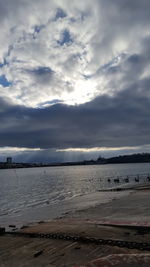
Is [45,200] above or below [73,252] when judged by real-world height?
below

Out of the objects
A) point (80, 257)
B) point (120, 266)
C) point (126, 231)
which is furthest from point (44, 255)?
point (126, 231)

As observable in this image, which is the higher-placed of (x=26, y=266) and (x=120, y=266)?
(x=120, y=266)

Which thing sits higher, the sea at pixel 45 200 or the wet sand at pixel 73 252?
the wet sand at pixel 73 252

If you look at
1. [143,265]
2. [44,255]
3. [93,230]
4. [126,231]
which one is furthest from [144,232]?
[143,265]

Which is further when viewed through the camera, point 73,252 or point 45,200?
point 45,200

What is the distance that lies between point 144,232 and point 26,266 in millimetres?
6461

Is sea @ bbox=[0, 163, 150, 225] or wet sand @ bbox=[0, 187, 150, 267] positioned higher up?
wet sand @ bbox=[0, 187, 150, 267]

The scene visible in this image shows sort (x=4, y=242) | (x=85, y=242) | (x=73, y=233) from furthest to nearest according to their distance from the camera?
(x=73, y=233) → (x=4, y=242) → (x=85, y=242)

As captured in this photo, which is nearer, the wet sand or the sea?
the wet sand

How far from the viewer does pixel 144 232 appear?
12.2 meters

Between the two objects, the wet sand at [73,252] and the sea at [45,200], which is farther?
the sea at [45,200]

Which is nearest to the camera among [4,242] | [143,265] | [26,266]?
[143,265]

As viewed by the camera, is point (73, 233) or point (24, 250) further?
point (73, 233)

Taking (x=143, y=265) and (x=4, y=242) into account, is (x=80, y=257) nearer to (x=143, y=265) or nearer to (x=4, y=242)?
(x=143, y=265)
